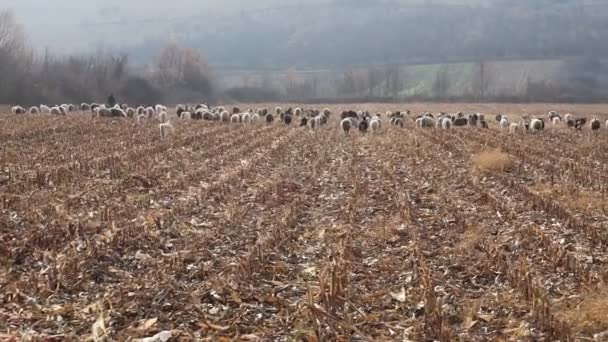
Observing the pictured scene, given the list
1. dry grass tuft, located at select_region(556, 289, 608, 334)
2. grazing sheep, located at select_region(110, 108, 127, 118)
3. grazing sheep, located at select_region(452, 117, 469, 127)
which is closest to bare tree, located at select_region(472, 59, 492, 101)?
grazing sheep, located at select_region(452, 117, 469, 127)

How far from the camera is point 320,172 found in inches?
833

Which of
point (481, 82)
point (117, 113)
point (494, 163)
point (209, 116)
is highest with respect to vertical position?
point (481, 82)

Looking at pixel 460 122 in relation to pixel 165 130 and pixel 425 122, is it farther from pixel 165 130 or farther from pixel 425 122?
pixel 165 130

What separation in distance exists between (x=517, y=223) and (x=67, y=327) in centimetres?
879

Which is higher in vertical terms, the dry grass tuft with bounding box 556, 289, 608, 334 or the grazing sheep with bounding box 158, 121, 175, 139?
the grazing sheep with bounding box 158, 121, 175, 139

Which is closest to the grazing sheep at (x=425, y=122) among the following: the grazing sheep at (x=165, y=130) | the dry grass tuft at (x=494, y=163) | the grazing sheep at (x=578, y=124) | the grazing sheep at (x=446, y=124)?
the grazing sheep at (x=446, y=124)

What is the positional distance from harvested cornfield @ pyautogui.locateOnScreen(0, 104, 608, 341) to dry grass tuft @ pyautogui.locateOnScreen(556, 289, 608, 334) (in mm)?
24

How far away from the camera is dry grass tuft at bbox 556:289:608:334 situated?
792 cm

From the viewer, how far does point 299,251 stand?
11414 millimetres

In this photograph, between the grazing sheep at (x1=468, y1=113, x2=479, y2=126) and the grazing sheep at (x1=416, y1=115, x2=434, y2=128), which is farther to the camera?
the grazing sheep at (x1=468, y1=113, x2=479, y2=126)

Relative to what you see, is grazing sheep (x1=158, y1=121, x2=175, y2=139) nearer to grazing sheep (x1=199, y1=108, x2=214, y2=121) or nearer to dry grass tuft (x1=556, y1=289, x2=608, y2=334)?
grazing sheep (x1=199, y1=108, x2=214, y2=121)

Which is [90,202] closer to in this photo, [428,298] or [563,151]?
[428,298]

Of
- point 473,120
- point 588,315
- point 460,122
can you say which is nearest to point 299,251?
point 588,315

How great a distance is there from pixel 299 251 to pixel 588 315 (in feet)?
16.0
